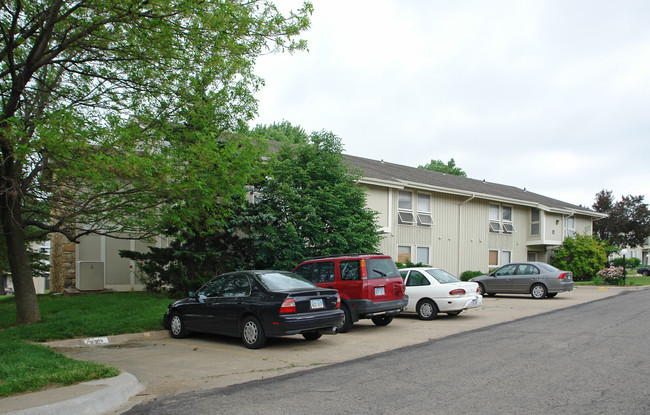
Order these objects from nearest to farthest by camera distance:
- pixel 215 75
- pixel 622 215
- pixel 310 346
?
pixel 310 346
pixel 215 75
pixel 622 215

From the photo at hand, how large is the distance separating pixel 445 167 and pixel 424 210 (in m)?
35.2

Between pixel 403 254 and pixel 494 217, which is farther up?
pixel 494 217

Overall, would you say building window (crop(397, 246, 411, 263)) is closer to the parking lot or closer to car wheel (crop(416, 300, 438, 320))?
car wheel (crop(416, 300, 438, 320))

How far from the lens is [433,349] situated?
9508mm

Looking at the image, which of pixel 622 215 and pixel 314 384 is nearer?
pixel 314 384

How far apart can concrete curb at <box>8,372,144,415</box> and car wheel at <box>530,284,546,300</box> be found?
1784cm

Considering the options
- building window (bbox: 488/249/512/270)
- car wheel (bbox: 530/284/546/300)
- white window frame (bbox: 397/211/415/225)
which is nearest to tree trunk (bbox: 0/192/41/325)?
white window frame (bbox: 397/211/415/225)

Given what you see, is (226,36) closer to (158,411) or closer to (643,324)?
(158,411)

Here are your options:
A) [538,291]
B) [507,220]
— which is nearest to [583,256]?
[507,220]

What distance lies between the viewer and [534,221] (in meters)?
34.2

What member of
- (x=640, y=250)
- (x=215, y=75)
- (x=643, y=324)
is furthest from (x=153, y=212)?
(x=640, y=250)

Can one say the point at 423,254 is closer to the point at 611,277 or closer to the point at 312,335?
the point at 611,277

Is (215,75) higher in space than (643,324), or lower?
higher

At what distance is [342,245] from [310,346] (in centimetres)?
794
